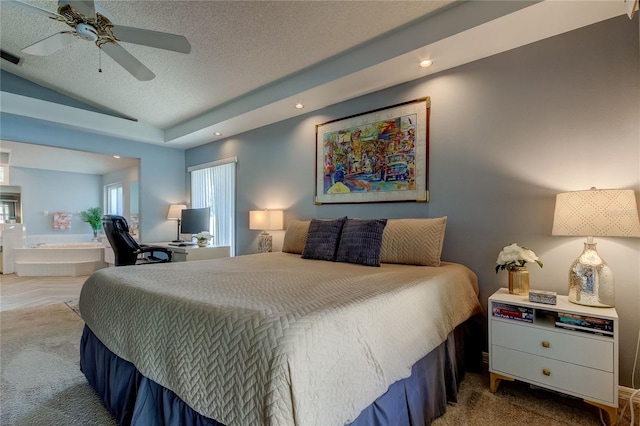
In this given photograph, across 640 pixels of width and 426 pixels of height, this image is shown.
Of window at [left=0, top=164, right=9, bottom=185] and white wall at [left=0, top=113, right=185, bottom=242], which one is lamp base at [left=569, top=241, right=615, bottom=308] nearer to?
white wall at [left=0, top=113, right=185, bottom=242]

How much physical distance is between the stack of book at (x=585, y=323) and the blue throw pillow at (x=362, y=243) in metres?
1.12

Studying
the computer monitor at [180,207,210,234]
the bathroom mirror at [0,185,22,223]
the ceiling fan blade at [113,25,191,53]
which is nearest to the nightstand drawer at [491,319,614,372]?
the ceiling fan blade at [113,25,191,53]

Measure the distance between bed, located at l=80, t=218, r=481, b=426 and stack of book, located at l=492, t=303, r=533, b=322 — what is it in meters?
0.19

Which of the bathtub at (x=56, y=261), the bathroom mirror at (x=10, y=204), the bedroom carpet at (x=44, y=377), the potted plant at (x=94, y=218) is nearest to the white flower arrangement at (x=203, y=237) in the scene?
the bedroom carpet at (x=44, y=377)

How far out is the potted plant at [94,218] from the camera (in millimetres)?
7613

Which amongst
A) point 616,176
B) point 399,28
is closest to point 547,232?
point 616,176

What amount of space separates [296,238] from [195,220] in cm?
223

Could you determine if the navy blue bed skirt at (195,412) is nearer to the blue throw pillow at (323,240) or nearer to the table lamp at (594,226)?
the table lamp at (594,226)

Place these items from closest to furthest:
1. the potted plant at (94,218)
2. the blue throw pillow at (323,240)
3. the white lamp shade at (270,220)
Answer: the blue throw pillow at (323,240), the white lamp shade at (270,220), the potted plant at (94,218)

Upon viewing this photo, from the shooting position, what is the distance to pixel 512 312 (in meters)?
1.80

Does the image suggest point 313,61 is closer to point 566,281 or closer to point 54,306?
point 566,281

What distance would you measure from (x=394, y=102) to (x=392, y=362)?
235 centimetres

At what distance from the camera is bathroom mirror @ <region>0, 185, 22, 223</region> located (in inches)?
291

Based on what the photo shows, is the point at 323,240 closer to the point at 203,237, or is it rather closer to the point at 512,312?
the point at 512,312
